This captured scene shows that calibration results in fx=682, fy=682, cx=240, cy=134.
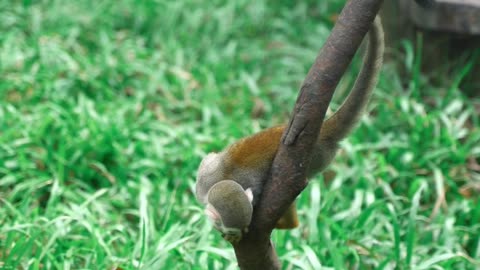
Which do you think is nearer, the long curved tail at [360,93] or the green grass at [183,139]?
the long curved tail at [360,93]

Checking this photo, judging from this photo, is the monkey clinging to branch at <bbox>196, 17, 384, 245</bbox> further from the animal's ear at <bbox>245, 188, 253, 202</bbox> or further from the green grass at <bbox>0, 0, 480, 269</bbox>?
the green grass at <bbox>0, 0, 480, 269</bbox>

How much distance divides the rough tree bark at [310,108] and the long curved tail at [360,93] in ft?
0.80

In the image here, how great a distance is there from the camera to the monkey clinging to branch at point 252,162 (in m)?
2.04

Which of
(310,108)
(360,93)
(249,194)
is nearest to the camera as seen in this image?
(310,108)

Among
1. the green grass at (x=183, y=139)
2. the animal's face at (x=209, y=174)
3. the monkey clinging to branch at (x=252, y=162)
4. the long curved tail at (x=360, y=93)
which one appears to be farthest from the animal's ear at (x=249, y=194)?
the green grass at (x=183, y=139)

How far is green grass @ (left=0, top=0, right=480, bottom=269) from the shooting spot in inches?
117

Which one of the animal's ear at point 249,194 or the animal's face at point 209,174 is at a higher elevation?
the animal's ear at point 249,194

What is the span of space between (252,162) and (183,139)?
1912 mm

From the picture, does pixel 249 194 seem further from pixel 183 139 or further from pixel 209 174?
pixel 183 139

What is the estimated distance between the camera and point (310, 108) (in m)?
1.86

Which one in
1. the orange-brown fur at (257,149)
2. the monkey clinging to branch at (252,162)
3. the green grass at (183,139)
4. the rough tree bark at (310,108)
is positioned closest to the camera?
the rough tree bark at (310,108)

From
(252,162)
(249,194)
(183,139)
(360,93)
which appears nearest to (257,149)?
(252,162)

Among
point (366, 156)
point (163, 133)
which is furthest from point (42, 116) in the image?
point (366, 156)

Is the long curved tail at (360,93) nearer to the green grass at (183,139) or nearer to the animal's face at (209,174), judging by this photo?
the animal's face at (209,174)
